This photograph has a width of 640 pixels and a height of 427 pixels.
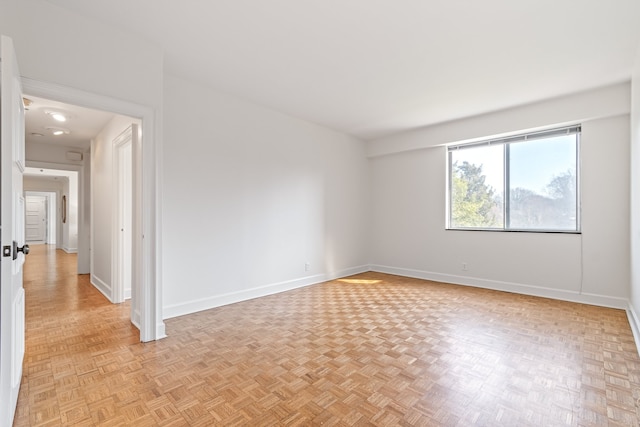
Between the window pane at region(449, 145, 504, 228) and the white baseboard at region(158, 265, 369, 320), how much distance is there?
242 cm

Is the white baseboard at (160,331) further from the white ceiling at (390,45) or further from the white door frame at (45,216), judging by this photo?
the white door frame at (45,216)

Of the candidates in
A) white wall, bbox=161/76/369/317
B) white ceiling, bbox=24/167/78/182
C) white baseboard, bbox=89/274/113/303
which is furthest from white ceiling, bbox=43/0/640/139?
white ceiling, bbox=24/167/78/182

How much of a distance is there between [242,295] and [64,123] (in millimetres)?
3664

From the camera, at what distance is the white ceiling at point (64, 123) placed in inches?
147

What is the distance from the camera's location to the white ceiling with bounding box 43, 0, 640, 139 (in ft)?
7.55

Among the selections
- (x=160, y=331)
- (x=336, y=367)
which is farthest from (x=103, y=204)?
(x=336, y=367)

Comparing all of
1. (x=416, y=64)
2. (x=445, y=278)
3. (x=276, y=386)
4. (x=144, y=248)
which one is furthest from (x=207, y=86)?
(x=445, y=278)

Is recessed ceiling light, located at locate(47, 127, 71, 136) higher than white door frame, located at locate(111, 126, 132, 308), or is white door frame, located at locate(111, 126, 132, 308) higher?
recessed ceiling light, located at locate(47, 127, 71, 136)

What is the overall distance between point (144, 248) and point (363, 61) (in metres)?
2.83

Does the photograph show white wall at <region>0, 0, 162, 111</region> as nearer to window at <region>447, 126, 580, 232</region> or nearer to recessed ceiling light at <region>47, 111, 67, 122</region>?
recessed ceiling light at <region>47, 111, 67, 122</region>

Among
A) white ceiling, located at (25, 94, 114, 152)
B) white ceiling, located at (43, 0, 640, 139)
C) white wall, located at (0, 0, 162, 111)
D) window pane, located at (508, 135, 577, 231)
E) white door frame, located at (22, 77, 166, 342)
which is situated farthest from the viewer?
window pane, located at (508, 135, 577, 231)

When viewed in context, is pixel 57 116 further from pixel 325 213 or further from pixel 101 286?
pixel 325 213

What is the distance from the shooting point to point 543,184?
4422mm

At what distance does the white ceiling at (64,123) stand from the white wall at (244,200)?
48.8 inches
